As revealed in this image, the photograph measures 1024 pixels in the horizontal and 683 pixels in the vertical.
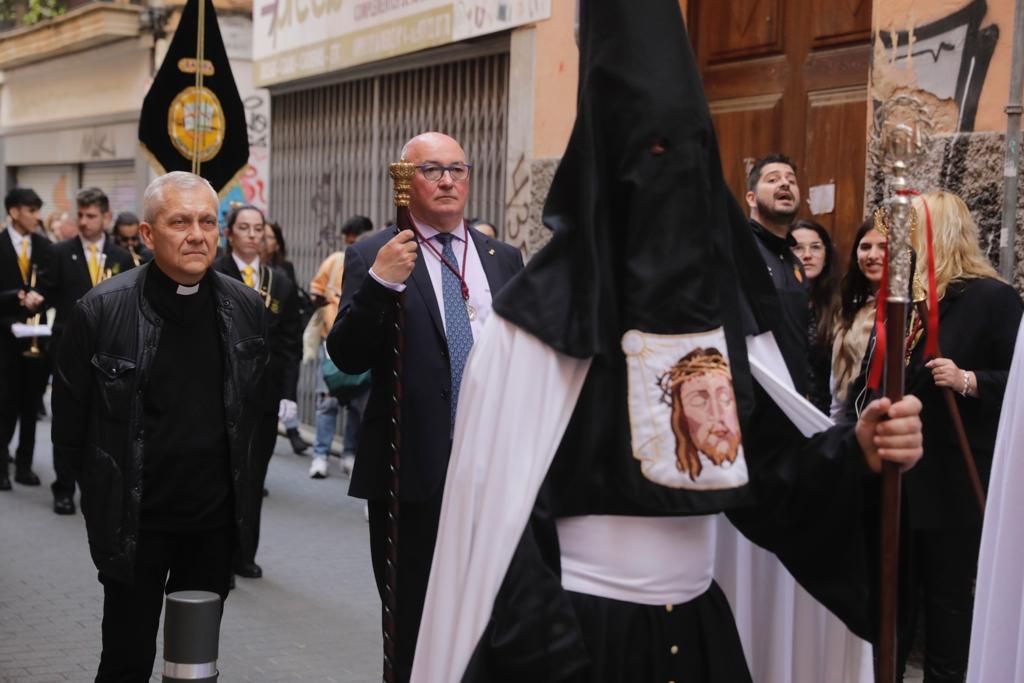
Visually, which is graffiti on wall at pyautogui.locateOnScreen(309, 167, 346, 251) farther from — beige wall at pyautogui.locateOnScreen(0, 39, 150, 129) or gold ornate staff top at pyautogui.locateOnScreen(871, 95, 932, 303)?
gold ornate staff top at pyautogui.locateOnScreen(871, 95, 932, 303)

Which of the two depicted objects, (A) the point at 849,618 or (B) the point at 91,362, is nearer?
(A) the point at 849,618

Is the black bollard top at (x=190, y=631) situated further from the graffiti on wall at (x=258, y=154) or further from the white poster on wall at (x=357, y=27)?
the graffiti on wall at (x=258, y=154)

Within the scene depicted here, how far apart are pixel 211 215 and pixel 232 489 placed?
0.94 metres

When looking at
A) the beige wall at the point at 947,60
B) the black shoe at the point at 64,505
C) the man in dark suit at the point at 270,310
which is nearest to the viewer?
the beige wall at the point at 947,60

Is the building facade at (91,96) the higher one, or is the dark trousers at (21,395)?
the building facade at (91,96)

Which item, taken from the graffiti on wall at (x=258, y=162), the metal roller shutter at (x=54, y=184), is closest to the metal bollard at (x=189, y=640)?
the graffiti on wall at (x=258, y=162)

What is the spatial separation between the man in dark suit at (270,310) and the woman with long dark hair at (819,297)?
3019 mm

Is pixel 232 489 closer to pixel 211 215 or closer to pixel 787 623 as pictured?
pixel 211 215

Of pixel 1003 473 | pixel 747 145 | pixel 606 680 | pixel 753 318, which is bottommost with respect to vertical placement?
pixel 606 680

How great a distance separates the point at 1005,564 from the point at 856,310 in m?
2.52

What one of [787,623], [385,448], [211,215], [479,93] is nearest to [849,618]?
[787,623]

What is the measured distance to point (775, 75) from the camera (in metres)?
9.00

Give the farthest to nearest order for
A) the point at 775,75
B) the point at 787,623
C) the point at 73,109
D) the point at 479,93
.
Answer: the point at 73,109
the point at 479,93
the point at 775,75
the point at 787,623

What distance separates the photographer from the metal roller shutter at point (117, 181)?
2261 centimetres
